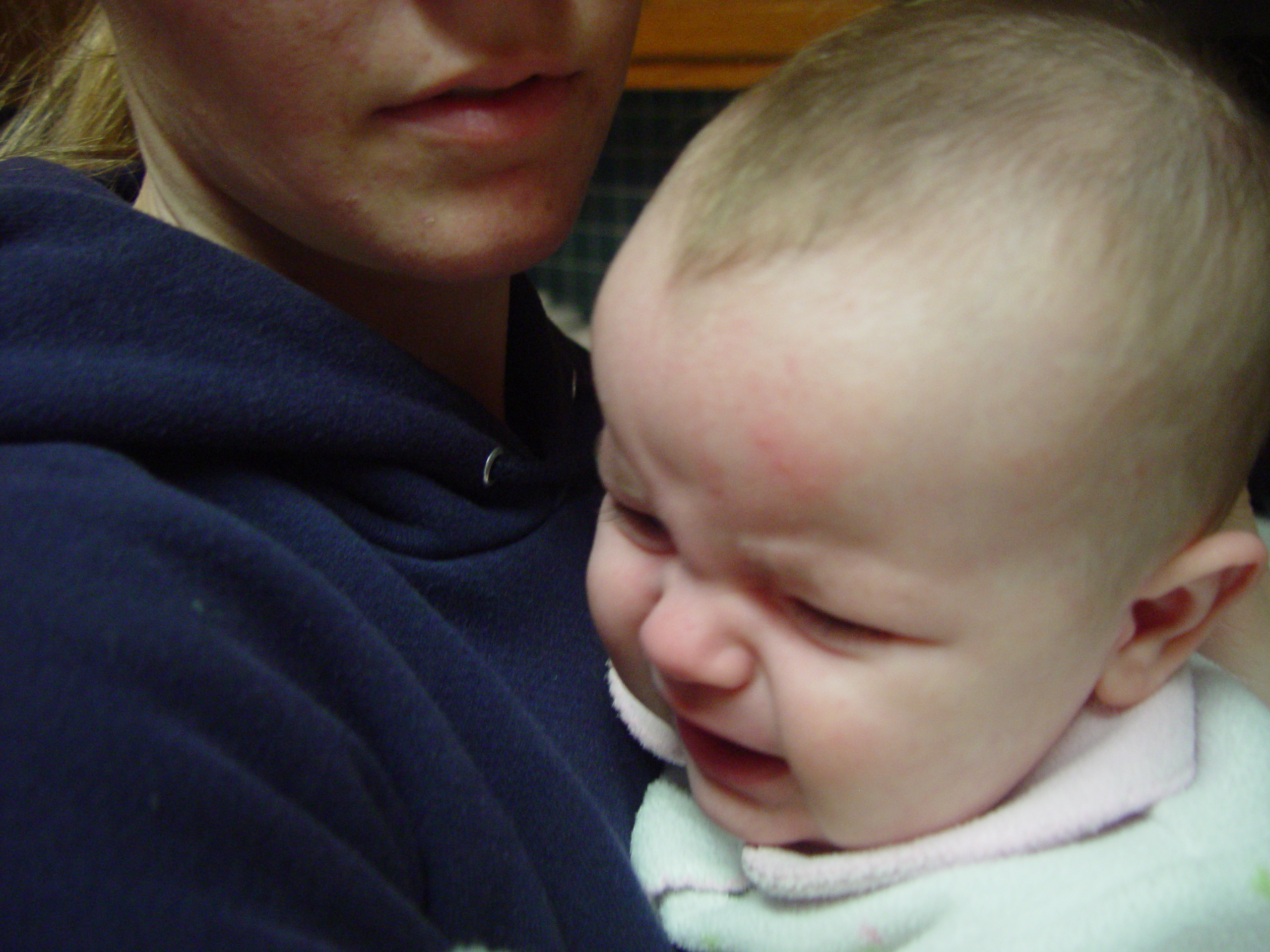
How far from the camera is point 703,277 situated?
1.80 ft

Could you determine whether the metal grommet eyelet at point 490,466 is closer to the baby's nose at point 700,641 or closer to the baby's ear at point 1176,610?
the baby's nose at point 700,641

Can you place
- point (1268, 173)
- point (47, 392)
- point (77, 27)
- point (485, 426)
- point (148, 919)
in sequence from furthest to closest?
point (77, 27)
point (485, 426)
point (1268, 173)
point (47, 392)
point (148, 919)

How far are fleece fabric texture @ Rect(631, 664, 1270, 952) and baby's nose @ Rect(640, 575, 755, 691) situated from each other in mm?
150

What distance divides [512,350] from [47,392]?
48 centimetres

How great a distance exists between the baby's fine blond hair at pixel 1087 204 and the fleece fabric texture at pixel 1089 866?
0.43 feet

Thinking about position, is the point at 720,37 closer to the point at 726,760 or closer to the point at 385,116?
the point at 385,116

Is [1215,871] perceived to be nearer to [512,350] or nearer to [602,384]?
[602,384]

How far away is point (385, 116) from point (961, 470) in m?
0.39

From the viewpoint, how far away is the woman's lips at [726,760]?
0.63 meters

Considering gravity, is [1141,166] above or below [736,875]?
above

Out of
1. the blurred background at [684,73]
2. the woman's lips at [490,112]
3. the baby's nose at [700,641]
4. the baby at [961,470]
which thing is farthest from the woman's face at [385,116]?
the blurred background at [684,73]

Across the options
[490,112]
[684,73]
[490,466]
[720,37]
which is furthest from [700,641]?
[684,73]

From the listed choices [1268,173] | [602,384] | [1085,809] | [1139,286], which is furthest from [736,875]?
[1268,173]

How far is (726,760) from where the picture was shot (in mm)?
645
